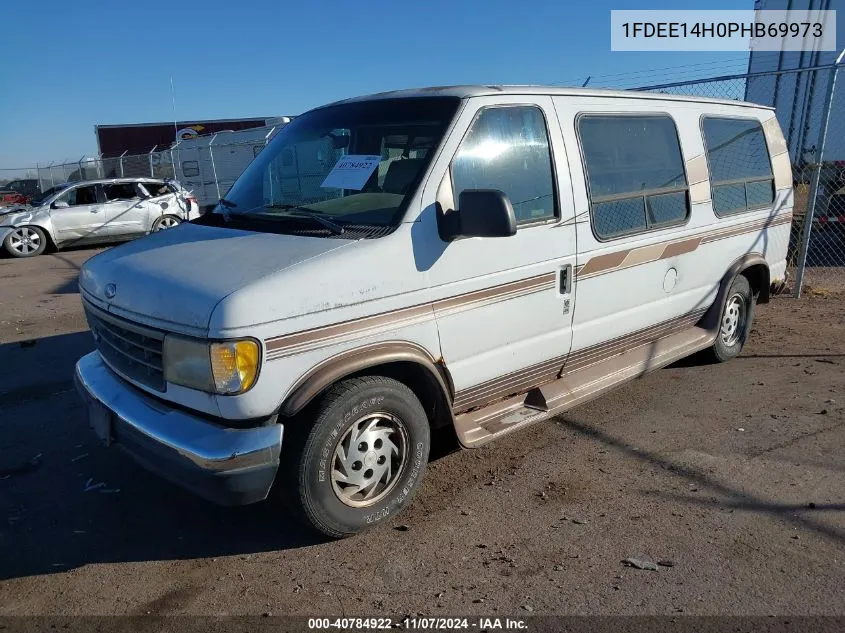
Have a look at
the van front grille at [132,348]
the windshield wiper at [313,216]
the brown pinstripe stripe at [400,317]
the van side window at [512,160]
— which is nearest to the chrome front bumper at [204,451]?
the van front grille at [132,348]

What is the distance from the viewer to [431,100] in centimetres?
367

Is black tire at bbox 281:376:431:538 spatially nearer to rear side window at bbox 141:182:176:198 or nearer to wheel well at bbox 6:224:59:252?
wheel well at bbox 6:224:59:252

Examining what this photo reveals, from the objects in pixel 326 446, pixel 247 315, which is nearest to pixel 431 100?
pixel 247 315

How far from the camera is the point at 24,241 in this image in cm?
1417

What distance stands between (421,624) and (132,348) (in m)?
1.86

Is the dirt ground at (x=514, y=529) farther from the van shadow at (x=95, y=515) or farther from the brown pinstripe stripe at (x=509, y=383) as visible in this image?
the brown pinstripe stripe at (x=509, y=383)

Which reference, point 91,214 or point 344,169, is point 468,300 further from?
point 91,214

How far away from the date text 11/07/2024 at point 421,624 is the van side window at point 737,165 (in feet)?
12.2

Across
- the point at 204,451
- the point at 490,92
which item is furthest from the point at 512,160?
the point at 204,451

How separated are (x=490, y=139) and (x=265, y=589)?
2520mm

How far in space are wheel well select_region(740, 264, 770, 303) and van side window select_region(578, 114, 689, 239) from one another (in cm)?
143

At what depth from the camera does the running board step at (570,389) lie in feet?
12.3

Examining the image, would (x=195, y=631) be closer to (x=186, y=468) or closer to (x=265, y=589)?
(x=265, y=589)

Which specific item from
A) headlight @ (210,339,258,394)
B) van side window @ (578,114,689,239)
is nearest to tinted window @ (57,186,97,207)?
van side window @ (578,114,689,239)
